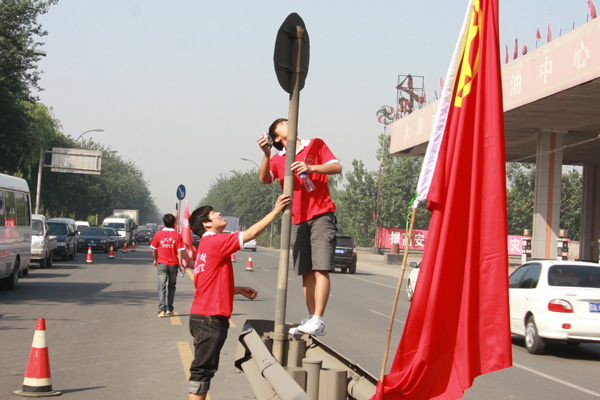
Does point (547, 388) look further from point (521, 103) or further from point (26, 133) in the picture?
point (26, 133)

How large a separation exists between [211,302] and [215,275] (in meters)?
0.21

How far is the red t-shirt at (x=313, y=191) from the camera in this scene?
585 cm

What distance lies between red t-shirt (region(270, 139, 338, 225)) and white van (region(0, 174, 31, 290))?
14322 mm

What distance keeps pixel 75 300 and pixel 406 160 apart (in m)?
60.7

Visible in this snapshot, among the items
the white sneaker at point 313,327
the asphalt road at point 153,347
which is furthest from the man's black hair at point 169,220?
the white sneaker at point 313,327

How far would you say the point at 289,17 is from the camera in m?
5.31

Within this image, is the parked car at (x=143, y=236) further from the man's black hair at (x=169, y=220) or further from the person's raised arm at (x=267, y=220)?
the person's raised arm at (x=267, y=220)

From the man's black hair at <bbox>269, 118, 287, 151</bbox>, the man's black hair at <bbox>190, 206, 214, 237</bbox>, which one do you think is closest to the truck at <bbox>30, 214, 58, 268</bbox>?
the man's black hair at <bbox>190, 206, 214, 237</bbox>

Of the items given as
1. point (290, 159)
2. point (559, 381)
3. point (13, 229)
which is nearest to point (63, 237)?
point (13, 229)

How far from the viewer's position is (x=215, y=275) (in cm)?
610

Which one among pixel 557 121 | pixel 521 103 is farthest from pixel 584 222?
pixel 521 103

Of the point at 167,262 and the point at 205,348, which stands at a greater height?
the point at 167,262

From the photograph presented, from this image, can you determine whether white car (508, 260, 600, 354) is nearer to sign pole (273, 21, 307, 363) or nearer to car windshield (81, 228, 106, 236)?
sign pole (273, 21, 307, 363)

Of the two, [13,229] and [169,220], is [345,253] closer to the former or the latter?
[13,229]
